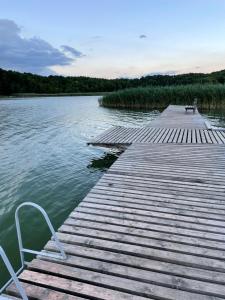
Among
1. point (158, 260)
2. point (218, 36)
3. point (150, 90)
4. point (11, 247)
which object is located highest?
point (218, 36)

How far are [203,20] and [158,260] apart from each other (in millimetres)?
16777

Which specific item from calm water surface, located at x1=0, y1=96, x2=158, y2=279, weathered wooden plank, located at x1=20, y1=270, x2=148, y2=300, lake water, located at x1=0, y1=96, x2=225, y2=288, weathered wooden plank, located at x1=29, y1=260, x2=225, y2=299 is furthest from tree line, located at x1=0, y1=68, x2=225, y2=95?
weathered wooden plank, located at x1=20, y1=270, x2=148, y2=300

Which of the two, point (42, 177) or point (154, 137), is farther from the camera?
point (154, 137)

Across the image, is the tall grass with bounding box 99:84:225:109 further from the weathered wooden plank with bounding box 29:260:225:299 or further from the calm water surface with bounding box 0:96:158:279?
the weathered wooden plank with bounding box 29:260:225:299

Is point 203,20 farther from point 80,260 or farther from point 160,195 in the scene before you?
point 80,260

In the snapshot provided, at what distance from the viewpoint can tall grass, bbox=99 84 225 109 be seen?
2125 centimetres

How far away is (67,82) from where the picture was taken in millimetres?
79250

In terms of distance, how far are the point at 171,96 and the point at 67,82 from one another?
60.3 metres

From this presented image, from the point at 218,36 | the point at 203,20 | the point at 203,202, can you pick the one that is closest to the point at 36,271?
the point at 203,202

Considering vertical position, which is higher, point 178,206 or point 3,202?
point 178,206

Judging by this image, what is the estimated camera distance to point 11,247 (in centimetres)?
430

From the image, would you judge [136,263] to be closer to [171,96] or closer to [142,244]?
[142,244]

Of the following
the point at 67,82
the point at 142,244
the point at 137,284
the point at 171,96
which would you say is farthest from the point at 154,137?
the point at 67,82

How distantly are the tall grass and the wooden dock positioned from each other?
1738cm
